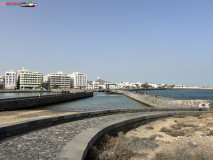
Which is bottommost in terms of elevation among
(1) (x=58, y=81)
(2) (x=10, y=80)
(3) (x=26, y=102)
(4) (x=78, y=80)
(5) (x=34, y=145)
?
(3) (x=26, y=102)

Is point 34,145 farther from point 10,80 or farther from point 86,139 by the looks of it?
point 10,80

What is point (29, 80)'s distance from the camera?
153000 mm

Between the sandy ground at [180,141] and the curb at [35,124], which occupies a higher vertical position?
the curb at [35,124]

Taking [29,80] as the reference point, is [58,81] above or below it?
below

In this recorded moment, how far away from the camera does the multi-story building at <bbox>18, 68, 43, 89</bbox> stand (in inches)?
5906

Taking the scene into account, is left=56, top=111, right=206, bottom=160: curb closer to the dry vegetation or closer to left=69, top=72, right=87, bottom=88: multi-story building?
the dry vegetation

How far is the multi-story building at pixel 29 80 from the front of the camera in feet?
492

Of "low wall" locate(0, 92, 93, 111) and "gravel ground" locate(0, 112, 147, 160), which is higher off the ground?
"gravel ground" locate(0, 112, 147, 160)

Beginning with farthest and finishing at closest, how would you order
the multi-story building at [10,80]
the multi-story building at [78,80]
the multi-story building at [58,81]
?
1. the multi-story building at [78,80]
2. the multi-story building at [58,81]
3. the multi-story building at [10,80]

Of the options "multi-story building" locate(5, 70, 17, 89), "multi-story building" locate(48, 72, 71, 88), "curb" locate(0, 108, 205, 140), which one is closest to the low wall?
"curb" locate(0, 108, 205, 140)

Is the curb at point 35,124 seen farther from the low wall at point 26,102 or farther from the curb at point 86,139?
the low wall at point 26,102

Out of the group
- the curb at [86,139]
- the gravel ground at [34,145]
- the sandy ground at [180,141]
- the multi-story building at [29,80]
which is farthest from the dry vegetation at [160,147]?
the multi-story building at [29,80]

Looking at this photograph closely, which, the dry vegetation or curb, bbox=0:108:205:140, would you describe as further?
curb, bbox=0:108:205:140

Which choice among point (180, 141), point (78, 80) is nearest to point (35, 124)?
point (180, 141)
